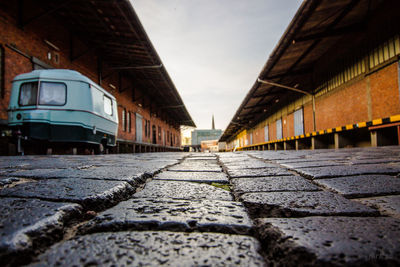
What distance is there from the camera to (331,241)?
0.59 meters

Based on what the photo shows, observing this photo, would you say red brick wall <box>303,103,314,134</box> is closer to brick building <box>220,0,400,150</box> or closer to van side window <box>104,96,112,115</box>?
brick building <box>220,0,400,150</box>

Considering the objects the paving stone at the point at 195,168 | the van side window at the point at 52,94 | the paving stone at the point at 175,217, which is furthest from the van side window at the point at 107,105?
the paving stone at the point at 175,217

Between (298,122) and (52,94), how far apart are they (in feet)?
36.6

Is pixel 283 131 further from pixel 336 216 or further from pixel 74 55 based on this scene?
pixel 336 216

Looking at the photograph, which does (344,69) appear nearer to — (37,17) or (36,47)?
(37,17)

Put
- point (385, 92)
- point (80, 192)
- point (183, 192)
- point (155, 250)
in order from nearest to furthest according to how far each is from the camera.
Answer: point (155, 250), point (80, 192), point (183, 192), point (385, 92)

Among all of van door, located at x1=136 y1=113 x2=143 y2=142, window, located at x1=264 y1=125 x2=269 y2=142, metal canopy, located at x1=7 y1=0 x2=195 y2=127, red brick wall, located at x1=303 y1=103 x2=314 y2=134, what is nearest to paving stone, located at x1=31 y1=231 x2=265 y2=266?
metal canopy, located at x1=7 y1=0 x2=195 y2=127

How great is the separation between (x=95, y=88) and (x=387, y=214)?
738 cm

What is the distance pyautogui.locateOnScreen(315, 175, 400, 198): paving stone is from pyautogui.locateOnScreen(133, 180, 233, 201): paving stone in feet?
1.98

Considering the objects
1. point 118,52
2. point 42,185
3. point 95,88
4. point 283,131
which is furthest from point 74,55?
point 283,131

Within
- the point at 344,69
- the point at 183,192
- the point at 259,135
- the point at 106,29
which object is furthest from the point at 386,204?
the point at 259,135

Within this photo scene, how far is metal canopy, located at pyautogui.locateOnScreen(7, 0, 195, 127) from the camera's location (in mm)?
7062

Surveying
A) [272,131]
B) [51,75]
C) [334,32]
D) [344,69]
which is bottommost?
[272,131]

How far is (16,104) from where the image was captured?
5863 mm
